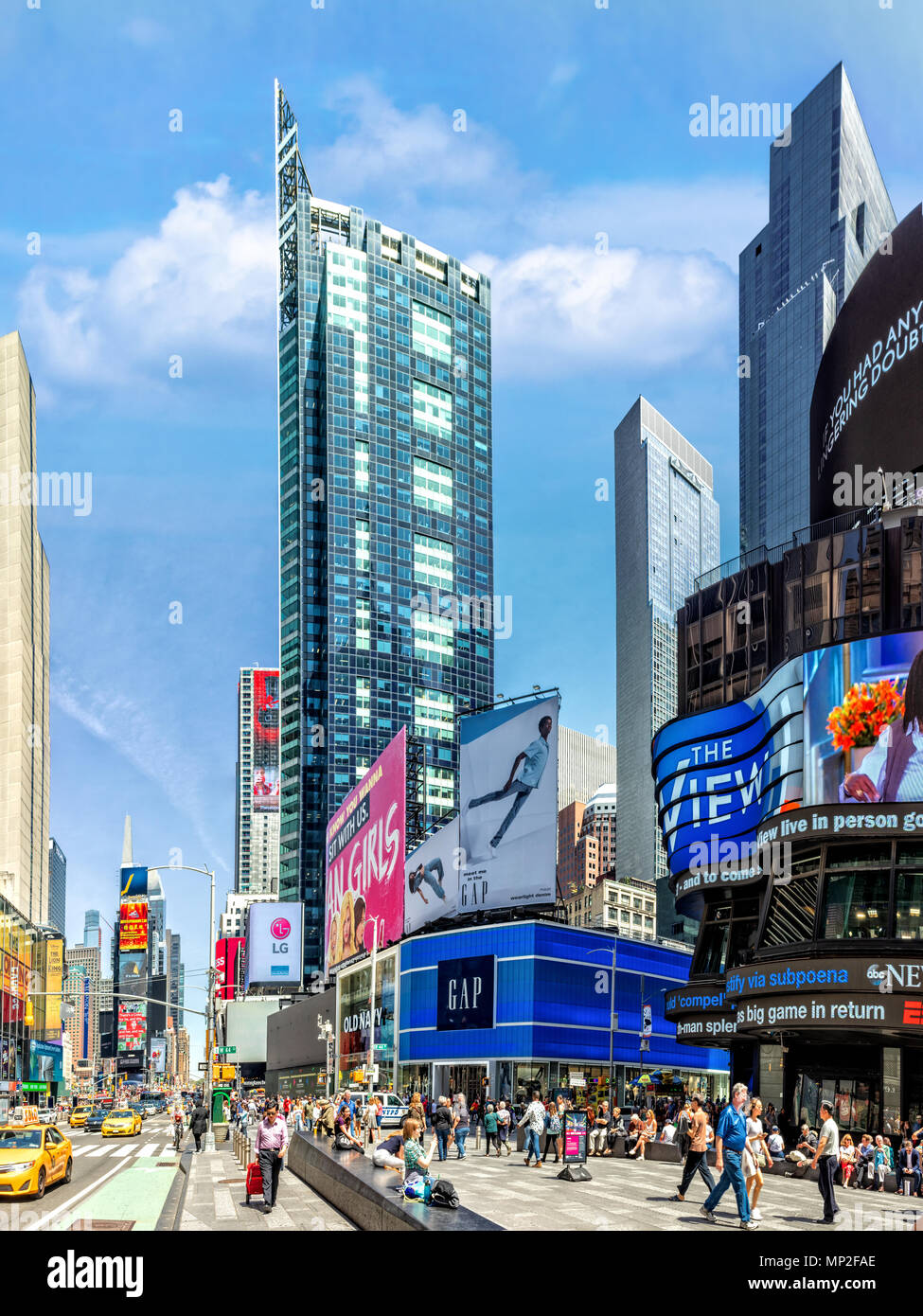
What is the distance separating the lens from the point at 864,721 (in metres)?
53.5

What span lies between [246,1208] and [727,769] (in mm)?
47526

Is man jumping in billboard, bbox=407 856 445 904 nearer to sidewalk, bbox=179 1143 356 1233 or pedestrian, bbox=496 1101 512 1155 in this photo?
pedestrian, bbox=496 1101 512 1155

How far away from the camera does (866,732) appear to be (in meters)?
53.3

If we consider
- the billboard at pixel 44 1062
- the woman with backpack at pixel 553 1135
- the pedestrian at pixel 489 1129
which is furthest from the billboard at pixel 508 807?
the billboard at pixel 44 1062

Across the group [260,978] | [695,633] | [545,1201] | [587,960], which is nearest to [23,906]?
[260,978]

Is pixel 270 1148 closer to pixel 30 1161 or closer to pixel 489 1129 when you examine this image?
pixel 30 1161

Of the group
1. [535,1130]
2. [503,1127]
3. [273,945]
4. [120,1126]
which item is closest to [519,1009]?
[120,1126]

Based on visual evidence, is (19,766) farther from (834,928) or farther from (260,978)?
(834,928)

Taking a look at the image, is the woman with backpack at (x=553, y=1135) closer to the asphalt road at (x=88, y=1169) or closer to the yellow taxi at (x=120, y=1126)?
the asphalt road at (x=88, y=1169)

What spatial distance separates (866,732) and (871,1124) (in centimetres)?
1556

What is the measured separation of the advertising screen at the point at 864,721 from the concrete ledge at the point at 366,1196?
2953 centimetres

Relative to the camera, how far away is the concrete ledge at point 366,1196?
595 inches

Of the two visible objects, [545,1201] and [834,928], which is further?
[834,928]
